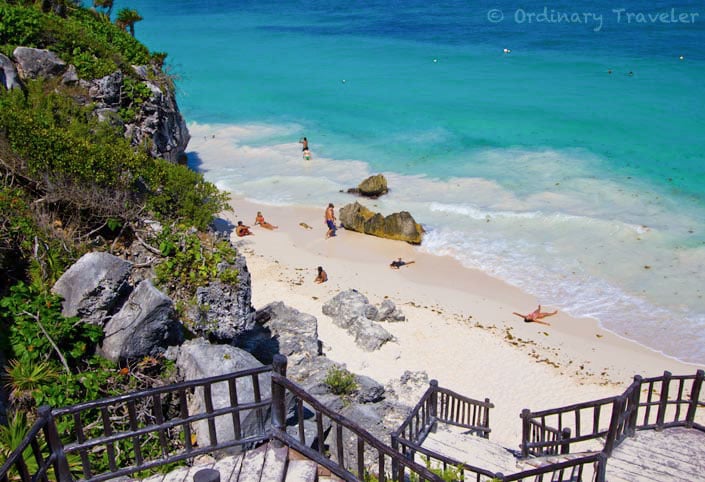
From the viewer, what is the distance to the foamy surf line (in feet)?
64.8

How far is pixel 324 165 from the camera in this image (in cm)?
3478

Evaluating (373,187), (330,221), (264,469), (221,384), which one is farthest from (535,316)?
(264,469)

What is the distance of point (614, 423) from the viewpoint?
9.34m

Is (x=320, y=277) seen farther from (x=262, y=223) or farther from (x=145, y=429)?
(x=145, y=429)

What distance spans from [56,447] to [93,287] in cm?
375

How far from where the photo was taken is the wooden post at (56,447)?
5.37 meters

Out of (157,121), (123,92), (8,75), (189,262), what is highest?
(8,75)

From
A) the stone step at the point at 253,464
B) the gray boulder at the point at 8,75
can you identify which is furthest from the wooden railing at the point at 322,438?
the gray boulder at the point at 8,75

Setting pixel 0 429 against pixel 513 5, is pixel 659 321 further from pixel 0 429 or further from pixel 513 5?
pixel 513 5

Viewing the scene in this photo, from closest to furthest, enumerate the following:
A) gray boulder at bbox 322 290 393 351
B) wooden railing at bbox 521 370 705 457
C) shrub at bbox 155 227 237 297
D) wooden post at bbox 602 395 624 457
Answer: wooden post at bbox 602 395 624 457 → wooden railing at bbox 521 370 705 457 → shrub at bbox 155 227 237 297 → gray boulder at bbox 322 290 393 351

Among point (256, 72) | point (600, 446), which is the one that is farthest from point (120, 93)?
point (256, 72)

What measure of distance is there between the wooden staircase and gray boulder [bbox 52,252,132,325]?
11.5 feet

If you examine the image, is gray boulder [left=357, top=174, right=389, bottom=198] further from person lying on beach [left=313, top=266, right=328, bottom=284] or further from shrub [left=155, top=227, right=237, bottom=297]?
shrub [left=155, top=227, right=237, bottom=297]

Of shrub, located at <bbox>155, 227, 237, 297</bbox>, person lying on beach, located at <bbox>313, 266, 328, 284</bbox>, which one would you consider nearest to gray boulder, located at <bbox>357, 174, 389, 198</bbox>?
person lying on beach, located at <bbox>313, 266, 328, 284</bbox>
